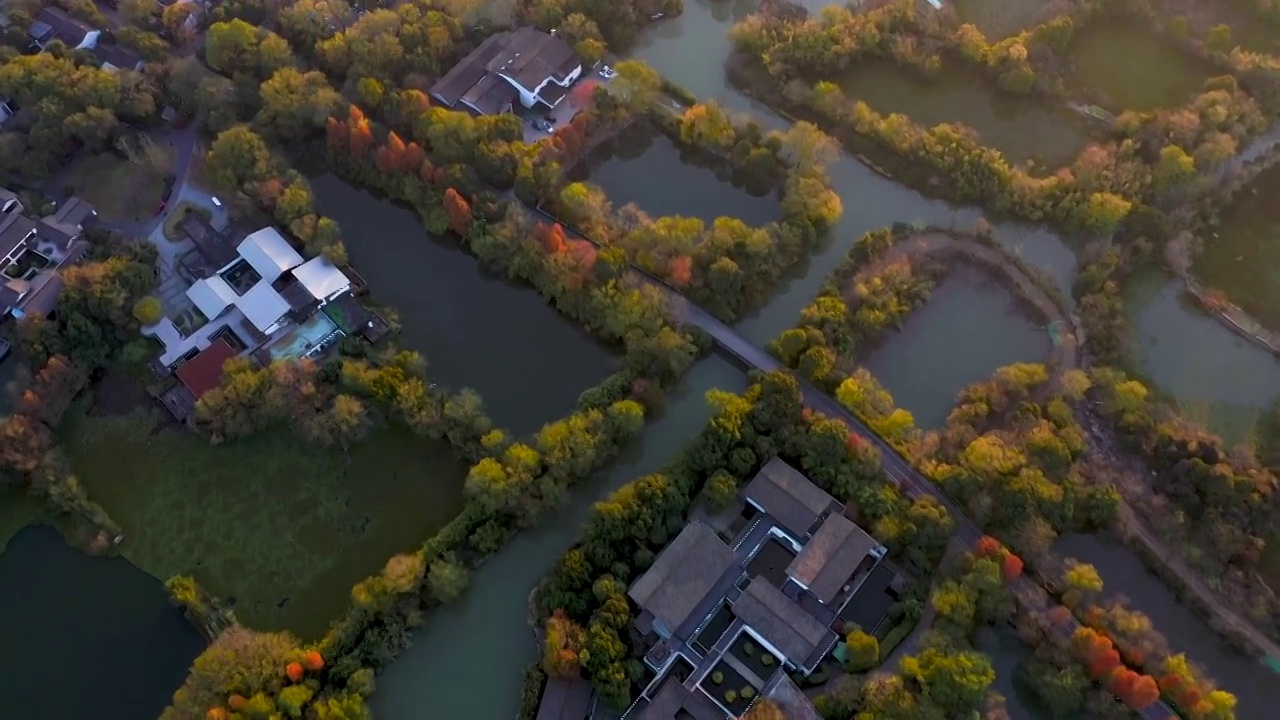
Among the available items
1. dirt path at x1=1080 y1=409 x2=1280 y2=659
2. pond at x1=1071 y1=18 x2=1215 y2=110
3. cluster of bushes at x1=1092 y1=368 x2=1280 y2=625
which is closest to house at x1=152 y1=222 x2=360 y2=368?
dirt path at x1=1080 y1=409 x2=1280 y2=659

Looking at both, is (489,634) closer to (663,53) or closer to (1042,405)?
(1042,405)

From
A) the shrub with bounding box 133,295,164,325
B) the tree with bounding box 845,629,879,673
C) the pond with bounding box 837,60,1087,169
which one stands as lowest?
the shrub with bounding box 133,295,164,325

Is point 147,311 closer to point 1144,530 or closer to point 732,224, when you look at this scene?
point 732,224

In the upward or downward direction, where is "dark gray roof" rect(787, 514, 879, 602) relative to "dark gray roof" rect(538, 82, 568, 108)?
downward

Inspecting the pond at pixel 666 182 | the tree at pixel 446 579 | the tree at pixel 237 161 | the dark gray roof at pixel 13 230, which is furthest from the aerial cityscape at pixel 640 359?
the tree at pixel 237 161

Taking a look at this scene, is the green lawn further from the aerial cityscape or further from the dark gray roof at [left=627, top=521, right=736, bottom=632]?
the dark gray roof at [left=627, top=521, right=736, bottom=632]

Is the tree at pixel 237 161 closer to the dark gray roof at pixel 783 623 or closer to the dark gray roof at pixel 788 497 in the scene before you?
the dark gray roof at pixel 788 497

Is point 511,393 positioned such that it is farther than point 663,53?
No

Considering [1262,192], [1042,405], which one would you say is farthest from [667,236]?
[1262,192]
